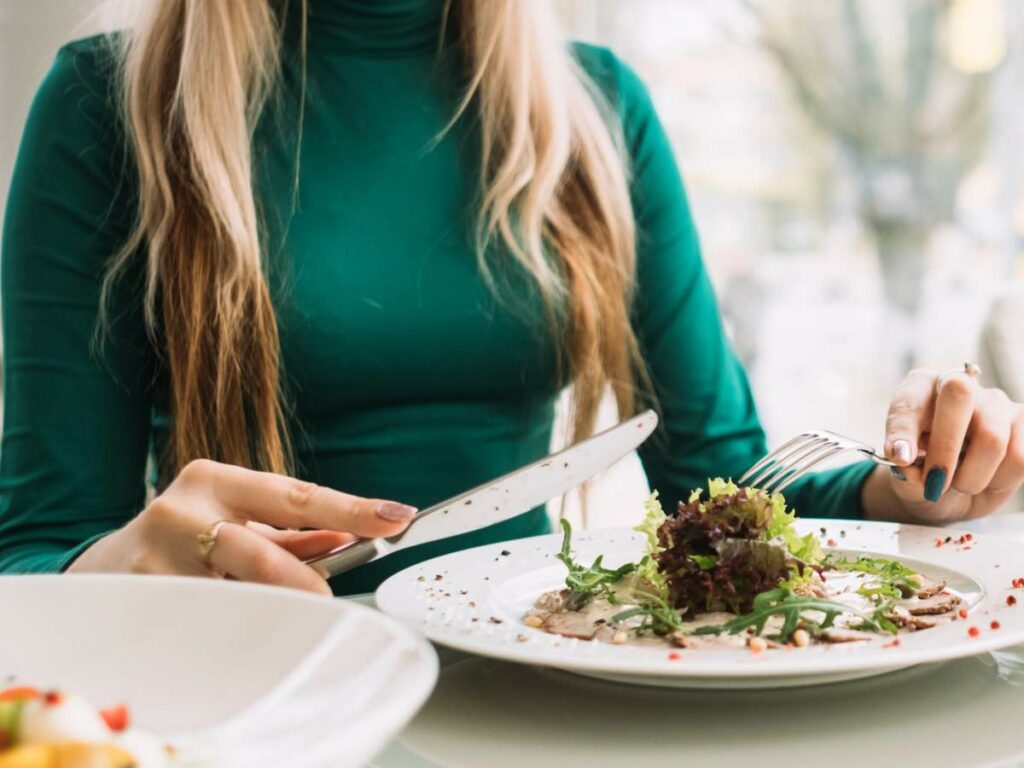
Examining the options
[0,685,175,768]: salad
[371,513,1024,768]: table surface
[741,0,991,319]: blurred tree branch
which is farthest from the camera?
[741,0,991,319]: blurred tree branch

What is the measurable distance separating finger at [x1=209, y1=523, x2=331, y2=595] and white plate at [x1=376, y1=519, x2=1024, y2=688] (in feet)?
0.15

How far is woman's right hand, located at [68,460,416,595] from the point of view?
69 cm

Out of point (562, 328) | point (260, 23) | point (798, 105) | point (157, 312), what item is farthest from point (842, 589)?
point (798, 105)

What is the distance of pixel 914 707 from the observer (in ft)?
1.90

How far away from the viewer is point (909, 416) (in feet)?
3.14

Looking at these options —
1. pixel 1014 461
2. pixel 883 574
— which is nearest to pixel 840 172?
pixel 1014 461

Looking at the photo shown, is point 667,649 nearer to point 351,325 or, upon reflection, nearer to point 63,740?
point 63,740

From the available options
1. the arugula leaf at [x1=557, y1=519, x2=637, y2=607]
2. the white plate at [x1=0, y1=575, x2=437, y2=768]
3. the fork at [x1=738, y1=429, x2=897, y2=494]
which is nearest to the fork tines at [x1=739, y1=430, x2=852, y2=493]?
the fork at [x1=738, y1=429, x2=897, y2=494]

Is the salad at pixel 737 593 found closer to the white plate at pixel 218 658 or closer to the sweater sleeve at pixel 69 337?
the white plate at pixel 218 658

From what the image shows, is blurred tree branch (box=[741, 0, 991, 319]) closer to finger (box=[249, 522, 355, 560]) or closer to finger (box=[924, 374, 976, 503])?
finger (box=[924, 374, 976, 503])

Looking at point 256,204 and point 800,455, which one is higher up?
point 256,204

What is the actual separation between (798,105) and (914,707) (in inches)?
159

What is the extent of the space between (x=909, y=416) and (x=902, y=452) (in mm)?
48

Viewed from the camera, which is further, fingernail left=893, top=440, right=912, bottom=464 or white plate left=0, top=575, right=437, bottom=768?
fingernail left=893, top=440, right=912, bottom=464
